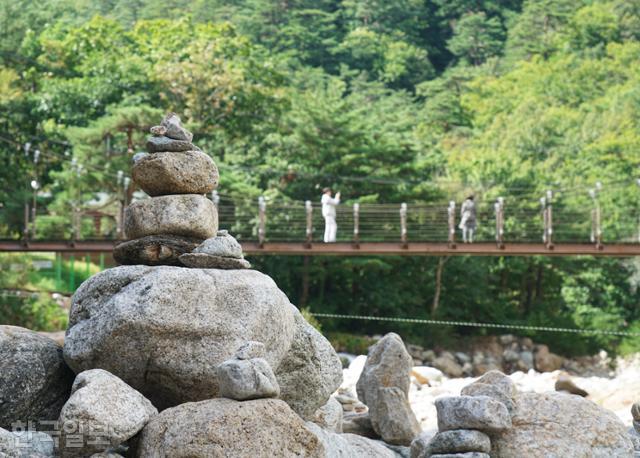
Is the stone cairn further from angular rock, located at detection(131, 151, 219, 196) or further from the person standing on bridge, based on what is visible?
the person standing on bridge

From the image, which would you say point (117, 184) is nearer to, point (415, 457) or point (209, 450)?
point (415, 457)

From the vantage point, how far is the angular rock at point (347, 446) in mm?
8312

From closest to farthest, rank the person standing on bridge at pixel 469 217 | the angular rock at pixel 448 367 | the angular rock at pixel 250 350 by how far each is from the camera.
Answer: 1. the angular rock at pixel 250 350
2. the person standing on bridge at pixel 469 217
3. the angular rock at pixel 448 367

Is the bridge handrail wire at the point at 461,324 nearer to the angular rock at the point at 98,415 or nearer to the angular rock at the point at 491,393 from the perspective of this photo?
the angular rock at the point at 491,393

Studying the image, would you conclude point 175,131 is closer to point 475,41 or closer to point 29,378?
point 29,378

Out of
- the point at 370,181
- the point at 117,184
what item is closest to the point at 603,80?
the point at 370,181

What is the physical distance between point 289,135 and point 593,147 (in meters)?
7.66

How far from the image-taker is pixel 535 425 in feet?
27.7

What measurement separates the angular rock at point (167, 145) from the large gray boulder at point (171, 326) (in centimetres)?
98

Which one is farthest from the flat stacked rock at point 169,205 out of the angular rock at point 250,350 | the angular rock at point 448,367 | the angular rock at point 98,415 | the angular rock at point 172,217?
the angular rock at point 448,367

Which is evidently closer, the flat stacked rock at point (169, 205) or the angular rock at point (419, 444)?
the flat stacked rock at point (169, 205)

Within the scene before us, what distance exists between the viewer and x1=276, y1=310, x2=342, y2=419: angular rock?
8.60 meters

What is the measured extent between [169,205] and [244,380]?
5.81 ft

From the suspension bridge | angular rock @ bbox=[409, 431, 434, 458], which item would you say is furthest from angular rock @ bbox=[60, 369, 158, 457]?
the suspension bridge
